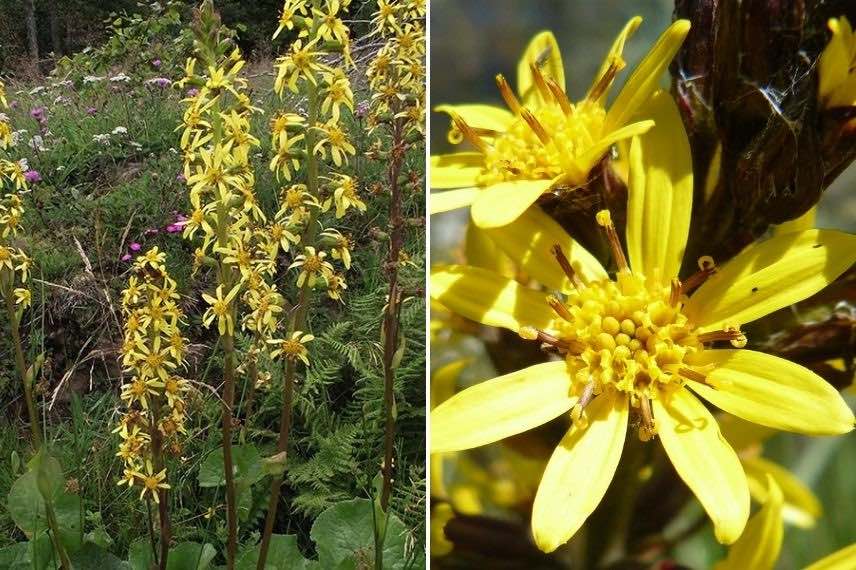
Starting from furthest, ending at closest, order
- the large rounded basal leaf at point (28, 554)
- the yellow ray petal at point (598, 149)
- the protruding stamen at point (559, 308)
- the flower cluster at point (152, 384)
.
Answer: the large rounded basal leaf at point (28, 554) < the flower cluster at point (152, 384) < the protruding stamen at point (559, 308) < the yellow ray petal at point (598, 149)

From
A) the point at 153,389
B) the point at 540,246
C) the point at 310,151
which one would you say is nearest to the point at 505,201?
the point at 540,246

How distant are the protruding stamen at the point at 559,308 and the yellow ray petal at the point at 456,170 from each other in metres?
0.13

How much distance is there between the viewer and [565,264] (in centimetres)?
66

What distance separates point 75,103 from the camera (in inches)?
54.9

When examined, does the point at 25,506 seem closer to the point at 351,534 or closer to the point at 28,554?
the point at 28,554

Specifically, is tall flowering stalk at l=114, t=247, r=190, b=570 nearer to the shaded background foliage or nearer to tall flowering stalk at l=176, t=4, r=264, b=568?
tall flowering stalk at l=176, t=4, r=264, b=568

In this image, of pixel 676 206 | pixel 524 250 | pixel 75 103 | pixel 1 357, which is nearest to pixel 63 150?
pixel 75 103

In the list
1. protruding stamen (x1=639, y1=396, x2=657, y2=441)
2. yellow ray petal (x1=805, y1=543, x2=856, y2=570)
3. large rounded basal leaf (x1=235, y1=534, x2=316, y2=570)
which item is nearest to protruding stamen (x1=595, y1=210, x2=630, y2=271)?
protruding stamen (x1=639, y1=396, x2=657, y2=441)

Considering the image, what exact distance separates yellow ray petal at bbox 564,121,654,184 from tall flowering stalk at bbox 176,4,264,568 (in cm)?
55

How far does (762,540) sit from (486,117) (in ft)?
1.34

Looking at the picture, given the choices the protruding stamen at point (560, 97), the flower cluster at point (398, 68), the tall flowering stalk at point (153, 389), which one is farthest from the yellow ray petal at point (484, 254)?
the tall flowering stalk at point (153, 389)

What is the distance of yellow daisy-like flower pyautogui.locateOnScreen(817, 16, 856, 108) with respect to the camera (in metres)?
0.58

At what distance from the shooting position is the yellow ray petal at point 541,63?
758 mm

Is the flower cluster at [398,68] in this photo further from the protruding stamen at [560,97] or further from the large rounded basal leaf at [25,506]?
the large rounded basal leaf at [25,506]
